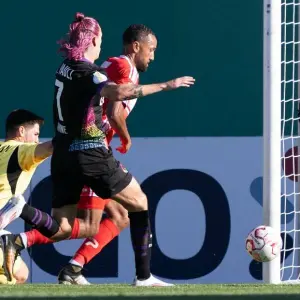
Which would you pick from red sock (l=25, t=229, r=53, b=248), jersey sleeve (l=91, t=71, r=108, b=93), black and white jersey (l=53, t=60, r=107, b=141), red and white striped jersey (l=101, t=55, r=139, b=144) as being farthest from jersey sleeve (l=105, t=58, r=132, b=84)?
red sock (l=25, t=229, r=53, b=248)

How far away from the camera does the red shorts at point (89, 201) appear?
25.9 feet

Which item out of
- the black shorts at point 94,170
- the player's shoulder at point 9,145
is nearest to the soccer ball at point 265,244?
the black shorts at point 94,170

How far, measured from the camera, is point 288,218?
30.4 feet

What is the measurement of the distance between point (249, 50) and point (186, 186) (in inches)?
48.0

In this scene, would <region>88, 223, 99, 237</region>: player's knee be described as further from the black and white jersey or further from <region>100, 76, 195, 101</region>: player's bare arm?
<region>100, 76, 195, 101</region>: player's bare arm

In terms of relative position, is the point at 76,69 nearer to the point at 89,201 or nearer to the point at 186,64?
the point at 89,201

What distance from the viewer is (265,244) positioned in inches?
293

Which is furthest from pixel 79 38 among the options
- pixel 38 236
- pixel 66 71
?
pixel 38 236

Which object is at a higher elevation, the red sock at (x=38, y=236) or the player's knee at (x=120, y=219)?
the player's knee at (x=120, y=219)

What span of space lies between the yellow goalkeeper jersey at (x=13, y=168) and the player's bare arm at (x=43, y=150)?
12 cm

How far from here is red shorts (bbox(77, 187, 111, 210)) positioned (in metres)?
7.90

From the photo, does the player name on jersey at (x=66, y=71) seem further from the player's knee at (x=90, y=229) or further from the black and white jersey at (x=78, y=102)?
the player's knee at (x=90, y=229)

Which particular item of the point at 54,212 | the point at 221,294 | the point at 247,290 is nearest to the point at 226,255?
the point at 54,212

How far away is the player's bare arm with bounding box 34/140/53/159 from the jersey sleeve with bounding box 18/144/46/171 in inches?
1.4
